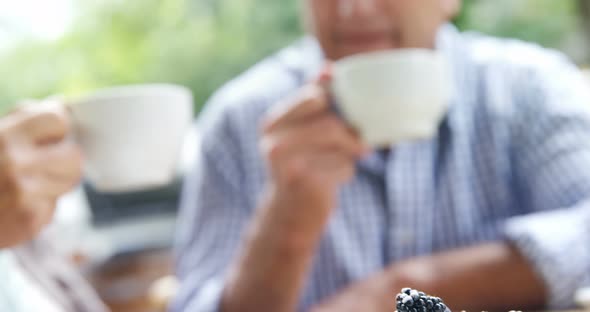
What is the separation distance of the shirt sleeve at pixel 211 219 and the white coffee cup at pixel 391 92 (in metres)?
0.32

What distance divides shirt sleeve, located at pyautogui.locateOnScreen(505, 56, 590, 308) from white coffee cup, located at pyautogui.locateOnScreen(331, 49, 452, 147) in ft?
0.64

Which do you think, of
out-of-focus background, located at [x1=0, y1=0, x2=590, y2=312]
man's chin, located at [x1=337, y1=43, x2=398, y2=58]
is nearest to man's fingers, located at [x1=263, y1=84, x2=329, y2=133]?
man's chin, located at [x1=337, y1=43, x2=398, y2=58]

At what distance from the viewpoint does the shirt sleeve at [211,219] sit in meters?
0.75

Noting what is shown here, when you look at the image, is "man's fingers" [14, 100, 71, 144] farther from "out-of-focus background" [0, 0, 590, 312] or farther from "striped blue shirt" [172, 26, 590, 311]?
"out-of-focus background" [0, 0, 590, 312]

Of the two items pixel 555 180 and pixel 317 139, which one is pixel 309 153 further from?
pixel 555 180

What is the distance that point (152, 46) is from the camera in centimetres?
217

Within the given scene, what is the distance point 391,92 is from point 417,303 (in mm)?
293

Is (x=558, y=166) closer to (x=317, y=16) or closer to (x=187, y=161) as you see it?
(x=317, y=16)

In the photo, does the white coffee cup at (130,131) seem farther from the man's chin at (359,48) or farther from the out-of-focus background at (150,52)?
the out-of-focus background at (150,52)

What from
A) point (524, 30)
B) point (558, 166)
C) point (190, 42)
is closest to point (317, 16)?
point (558, 166)

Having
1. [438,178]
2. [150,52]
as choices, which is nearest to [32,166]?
[438,178]

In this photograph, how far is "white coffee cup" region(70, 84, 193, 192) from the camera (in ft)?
1.51

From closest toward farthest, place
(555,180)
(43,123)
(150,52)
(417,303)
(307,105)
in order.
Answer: (417,303) < (43,123) < (307,105) < (555,180) < (150,52)

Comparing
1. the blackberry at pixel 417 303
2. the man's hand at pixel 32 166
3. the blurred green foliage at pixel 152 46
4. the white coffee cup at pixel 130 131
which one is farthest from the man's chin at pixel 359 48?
the blurred green foliage at pixel 152 46
